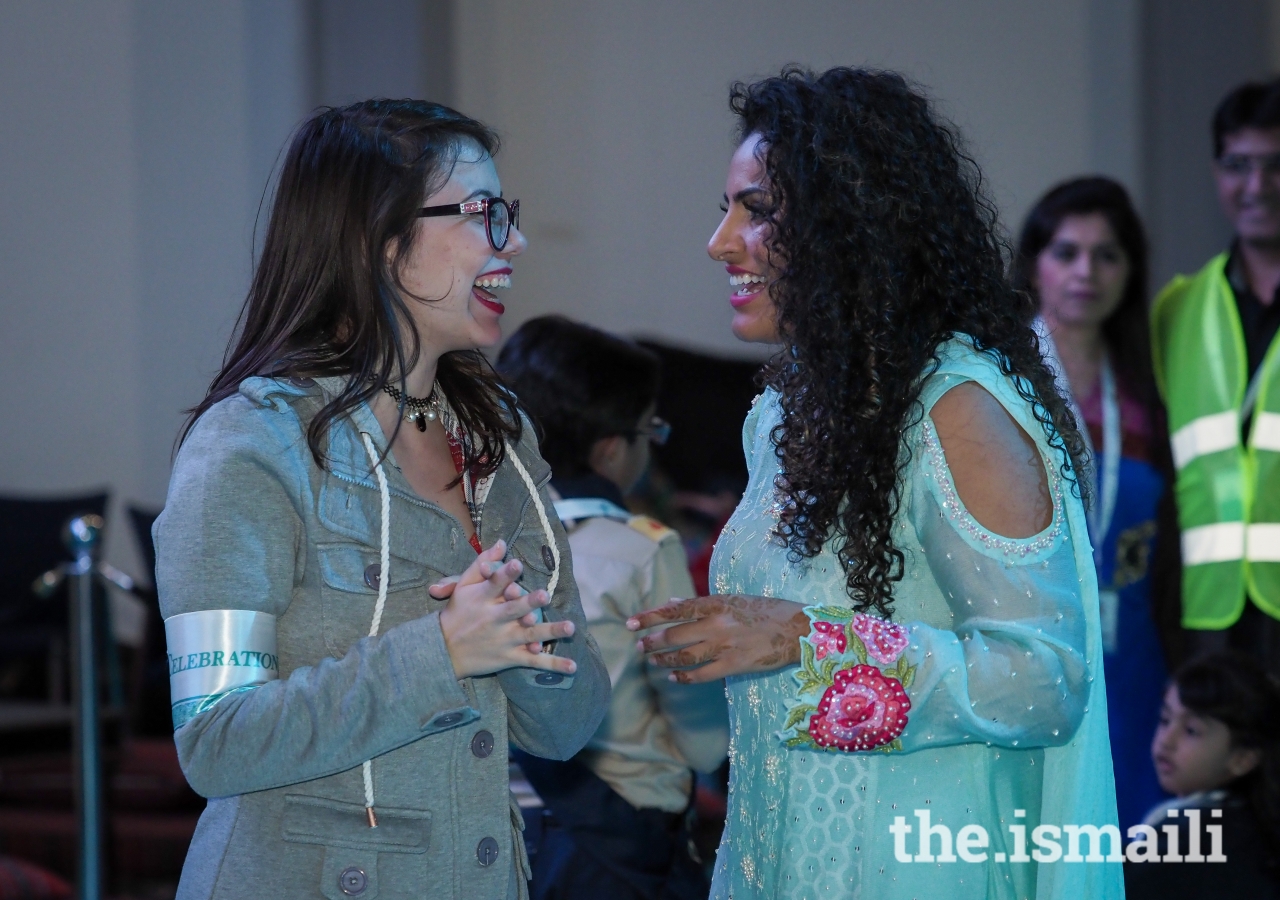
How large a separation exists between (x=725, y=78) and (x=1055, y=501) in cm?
515

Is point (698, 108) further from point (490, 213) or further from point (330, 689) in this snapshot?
point (330, 689)

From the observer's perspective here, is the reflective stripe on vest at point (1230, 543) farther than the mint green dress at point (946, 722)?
Yes

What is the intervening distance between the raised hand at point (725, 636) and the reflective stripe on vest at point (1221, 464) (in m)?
2.03

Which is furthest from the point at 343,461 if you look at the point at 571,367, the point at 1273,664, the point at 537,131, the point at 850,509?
the point at 537,131

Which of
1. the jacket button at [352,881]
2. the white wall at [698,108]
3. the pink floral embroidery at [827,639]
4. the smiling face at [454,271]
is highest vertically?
the white wall at [698,108]

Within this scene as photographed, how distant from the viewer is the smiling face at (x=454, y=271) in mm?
1490

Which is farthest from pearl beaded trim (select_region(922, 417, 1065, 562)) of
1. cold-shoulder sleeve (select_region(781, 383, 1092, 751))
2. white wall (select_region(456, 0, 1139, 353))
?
white wall (select_region(456, 0, 1139, 353))

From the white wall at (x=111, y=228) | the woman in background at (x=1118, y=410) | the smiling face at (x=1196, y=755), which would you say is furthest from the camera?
the white wall at (x=111, y=228)

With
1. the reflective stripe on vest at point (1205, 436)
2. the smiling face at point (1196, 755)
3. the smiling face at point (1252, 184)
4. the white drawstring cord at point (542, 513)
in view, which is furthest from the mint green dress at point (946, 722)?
the smiling face at point (1252, 184)

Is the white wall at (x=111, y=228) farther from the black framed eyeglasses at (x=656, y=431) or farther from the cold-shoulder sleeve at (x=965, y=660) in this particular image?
the cold-shoulder sleeve at (x=965, y=660)

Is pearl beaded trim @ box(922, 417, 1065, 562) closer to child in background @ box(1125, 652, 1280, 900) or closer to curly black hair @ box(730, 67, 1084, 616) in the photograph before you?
curly black hair @ box(730, 67, 1084, 616)

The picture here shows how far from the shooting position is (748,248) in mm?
1638

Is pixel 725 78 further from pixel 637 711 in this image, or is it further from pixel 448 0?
pixel 637 711

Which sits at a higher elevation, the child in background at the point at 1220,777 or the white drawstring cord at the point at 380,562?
the white drawstring cord at the point at 380,562
